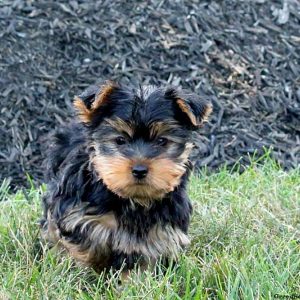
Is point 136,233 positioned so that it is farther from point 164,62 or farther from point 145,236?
point 164,62

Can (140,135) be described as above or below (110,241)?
above

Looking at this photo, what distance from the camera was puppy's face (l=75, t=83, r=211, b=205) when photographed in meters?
5.12

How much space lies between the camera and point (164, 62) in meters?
9.52

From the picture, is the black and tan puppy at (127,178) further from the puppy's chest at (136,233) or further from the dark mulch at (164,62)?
the dark mulch at (164,62)

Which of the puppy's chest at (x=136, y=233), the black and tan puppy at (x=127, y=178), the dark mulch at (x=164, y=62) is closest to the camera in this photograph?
the black and tan puppy at (x=127, y=178)

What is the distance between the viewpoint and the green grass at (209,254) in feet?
16.7

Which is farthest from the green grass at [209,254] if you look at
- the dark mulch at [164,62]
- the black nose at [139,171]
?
the dark mulch at [164,62]

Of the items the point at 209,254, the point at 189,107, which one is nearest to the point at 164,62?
the point at 209,254

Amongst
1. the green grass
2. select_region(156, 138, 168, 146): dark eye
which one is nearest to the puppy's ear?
select_region(156, 138, 168, 146): dark eye

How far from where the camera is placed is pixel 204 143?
28.7 ft

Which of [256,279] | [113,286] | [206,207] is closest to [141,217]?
[113,286]

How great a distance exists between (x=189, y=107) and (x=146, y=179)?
0.61 meters

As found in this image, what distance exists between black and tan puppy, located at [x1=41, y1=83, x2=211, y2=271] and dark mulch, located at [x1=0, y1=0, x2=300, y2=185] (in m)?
2.86

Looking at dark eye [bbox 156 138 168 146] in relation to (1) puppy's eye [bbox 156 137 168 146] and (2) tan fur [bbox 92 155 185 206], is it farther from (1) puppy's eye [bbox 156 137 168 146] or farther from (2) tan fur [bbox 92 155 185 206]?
(2) tan fur [bbox 92 155 185 206]
